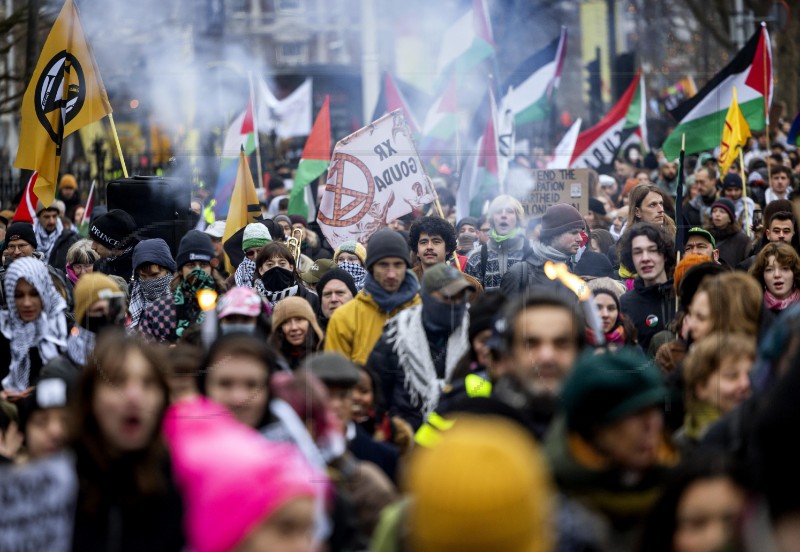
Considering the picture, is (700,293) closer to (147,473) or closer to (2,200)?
(147,473)

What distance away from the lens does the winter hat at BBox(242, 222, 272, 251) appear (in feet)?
31.0

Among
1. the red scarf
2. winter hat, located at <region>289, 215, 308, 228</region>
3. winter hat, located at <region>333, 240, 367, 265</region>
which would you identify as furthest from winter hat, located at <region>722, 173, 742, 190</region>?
the red scarf

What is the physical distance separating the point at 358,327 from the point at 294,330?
1.00 ft

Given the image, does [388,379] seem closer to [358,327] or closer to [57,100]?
[358,327]

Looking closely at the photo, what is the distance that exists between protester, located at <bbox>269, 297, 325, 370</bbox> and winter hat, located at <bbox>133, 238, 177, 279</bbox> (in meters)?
1.49

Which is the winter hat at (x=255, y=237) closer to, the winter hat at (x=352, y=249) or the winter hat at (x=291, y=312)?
the winter hat at (x=352, y=249)

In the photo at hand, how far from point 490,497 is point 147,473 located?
1149mm

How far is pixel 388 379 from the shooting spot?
6.05m

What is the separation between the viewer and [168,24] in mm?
36156

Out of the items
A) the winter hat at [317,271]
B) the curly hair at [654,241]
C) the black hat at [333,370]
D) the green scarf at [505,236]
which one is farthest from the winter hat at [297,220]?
the black hat at [333,370]

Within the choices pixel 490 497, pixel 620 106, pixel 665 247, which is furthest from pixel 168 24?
pixel 490 497

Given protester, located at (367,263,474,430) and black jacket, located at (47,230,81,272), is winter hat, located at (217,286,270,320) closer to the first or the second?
protester, located at (367,263,474,430)

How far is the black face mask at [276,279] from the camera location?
8195mm

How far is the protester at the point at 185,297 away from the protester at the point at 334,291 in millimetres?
630
